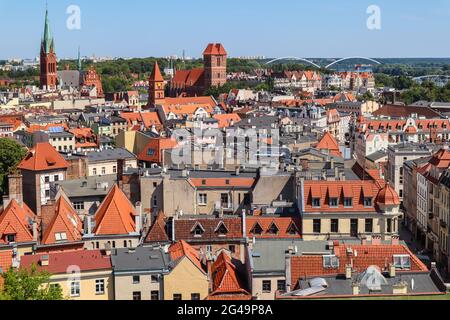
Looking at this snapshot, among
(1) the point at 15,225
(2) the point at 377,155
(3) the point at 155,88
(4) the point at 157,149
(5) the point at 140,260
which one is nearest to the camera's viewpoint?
(5) the point at 140,260

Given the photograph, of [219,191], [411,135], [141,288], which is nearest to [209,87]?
[411,135]

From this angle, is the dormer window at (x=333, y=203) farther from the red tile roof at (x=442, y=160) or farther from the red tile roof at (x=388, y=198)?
the red tile roof at (x=442, y=160)

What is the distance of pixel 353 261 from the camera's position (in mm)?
17875

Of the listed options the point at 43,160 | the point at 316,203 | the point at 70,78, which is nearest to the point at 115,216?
the point at 316,203

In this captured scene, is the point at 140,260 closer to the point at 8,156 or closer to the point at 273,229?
the point at 273,229

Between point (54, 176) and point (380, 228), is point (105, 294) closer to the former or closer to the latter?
point (380, 228)

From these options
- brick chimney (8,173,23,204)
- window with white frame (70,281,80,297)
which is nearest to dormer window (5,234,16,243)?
brick chimney (8,173,23,204)

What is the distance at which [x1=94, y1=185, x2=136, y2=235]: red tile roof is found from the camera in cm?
2333

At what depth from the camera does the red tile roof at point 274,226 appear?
77.4 ft

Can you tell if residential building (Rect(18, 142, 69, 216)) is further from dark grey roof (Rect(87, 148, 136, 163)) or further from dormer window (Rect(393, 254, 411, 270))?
dormer window (Rect(393, 254, 411, 270))

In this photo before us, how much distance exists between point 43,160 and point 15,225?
37.5 ft

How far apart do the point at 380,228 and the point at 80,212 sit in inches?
435
